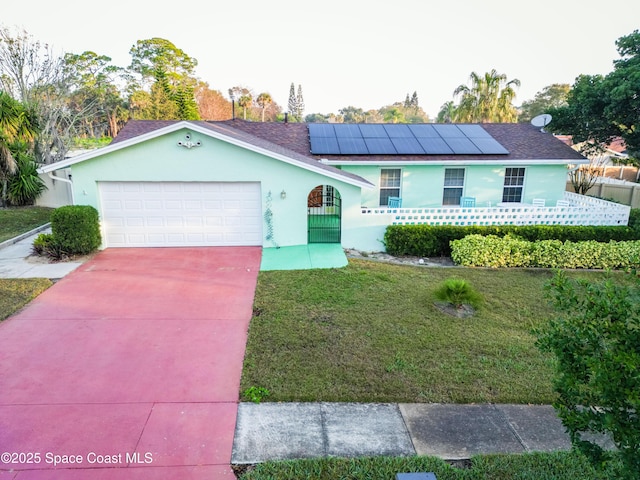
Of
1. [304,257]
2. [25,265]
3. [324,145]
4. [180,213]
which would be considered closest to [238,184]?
[180,213]

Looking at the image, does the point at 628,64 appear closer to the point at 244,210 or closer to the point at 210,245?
the point at 244,210

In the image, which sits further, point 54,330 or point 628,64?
point 628,64

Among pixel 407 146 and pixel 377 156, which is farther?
pixel 407 146

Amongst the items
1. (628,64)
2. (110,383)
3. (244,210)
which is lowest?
(110,383)

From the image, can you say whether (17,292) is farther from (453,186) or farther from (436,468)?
(453,186)

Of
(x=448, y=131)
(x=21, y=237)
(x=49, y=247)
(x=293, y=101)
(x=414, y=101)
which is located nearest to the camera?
(x=49, y=247)

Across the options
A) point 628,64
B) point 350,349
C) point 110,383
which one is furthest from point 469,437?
point 628,64

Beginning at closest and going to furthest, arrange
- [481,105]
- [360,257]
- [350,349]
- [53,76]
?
1. [350,349]
2. [360,257]
3. [53,76]
4. [481,105]
